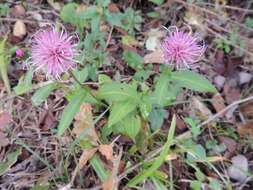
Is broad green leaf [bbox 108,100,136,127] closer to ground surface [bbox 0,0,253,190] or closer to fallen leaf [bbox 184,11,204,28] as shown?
ground surface [bbox 0,0,253,190]

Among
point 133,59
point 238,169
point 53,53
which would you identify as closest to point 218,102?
point 238,169

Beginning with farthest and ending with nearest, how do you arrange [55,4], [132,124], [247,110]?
[55,4] < [247,110] < [132,124]

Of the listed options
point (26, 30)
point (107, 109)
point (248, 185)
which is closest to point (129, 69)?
point (107, 109)

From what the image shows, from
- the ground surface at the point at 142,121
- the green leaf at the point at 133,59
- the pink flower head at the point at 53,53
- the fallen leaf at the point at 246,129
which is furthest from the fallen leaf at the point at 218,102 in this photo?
the pink flower head at the point at 53,53

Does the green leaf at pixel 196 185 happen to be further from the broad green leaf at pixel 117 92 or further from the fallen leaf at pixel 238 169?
the broad green leaf at pixel 117 92

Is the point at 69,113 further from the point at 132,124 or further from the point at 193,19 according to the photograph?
the point at 193,19

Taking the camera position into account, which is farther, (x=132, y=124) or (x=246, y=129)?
(x=246, y=129)

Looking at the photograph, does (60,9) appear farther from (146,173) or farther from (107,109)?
(146,173)
